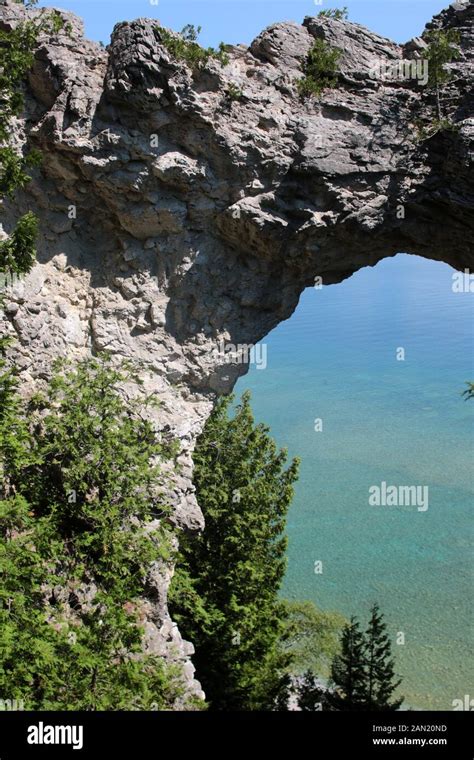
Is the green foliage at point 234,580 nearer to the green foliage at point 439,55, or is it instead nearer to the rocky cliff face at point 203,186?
the rocky cliff face at point 203,186

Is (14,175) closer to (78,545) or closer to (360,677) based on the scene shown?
(78,545)

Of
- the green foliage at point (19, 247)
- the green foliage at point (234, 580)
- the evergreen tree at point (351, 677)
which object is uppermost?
the green foliage at point (19, 247)

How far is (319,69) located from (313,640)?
16.9m

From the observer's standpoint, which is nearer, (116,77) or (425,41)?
(116,77)

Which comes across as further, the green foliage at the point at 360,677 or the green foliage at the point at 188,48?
the green foliage at the point at 360,677

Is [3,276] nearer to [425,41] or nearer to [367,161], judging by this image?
[367,161]

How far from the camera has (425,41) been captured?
1314cm

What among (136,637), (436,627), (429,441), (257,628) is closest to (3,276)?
(136,637)

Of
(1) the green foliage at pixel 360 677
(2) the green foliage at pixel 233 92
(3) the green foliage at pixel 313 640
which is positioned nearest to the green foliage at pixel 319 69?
(2) the green foliage at pixel 233 92

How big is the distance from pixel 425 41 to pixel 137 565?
1208cm

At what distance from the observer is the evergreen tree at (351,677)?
15.2 m

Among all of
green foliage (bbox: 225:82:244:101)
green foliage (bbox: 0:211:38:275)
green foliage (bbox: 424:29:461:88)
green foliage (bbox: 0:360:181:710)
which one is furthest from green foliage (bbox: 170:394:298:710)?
green foliage (bbox: 424:29:461:88)

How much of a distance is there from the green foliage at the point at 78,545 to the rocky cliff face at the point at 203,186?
60.0 inches

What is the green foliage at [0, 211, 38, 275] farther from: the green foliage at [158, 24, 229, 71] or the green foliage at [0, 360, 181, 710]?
the green foliage at [158, 24, 229, 71]
